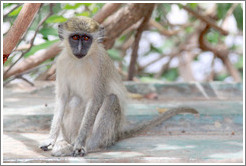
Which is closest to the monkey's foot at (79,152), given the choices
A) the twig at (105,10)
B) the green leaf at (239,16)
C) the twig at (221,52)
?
the twig at (105,10)

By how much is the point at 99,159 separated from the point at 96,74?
0.99 metres

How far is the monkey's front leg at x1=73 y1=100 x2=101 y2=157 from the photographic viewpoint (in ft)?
11.3

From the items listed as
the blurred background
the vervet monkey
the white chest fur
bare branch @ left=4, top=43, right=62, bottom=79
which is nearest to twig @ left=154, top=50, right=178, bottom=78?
the blurred background

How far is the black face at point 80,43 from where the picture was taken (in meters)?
3.52

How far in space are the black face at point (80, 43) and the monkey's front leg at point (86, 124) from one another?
0.52m

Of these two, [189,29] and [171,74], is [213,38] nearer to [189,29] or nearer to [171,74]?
[189,29]

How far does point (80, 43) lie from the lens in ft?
11.6

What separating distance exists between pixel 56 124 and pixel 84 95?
40cm

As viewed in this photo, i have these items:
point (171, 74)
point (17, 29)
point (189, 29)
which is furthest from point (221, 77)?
point (17, 29)

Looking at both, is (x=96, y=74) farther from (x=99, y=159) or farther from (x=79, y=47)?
(x=99, y=159)

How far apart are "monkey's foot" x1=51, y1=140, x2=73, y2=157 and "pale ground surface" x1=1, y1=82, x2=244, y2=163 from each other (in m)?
0.08

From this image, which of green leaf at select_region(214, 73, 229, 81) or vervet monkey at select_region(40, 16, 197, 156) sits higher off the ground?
green leaf at select_region(214, 73, 229, 81)

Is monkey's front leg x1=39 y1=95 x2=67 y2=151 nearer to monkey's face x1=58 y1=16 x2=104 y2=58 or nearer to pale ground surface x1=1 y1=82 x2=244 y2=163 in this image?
pale ground surface x1=1 y1=82 x2=244 y2=163

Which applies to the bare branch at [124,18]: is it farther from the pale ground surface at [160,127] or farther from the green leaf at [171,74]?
the green leaf at [171,74]
